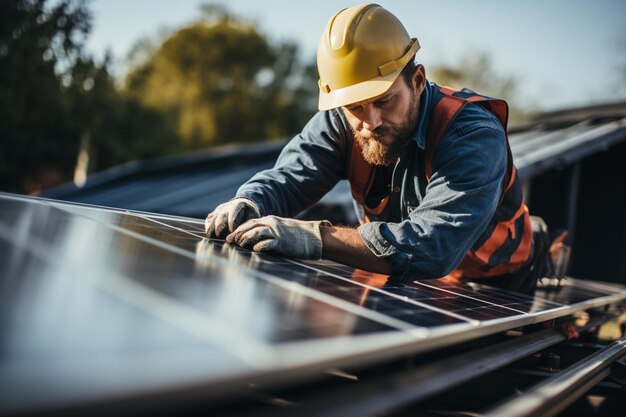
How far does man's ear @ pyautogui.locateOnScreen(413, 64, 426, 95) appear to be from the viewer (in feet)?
8.52

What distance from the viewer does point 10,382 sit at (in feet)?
2.00

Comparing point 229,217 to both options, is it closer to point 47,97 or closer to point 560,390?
point 560,390

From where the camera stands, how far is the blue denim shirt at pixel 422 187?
2.12 m

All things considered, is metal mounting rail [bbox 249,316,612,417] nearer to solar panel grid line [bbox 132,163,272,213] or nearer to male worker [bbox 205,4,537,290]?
male worker [bbox 205,4,537,290]

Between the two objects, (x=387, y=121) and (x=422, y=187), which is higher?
(x=387, y=121)

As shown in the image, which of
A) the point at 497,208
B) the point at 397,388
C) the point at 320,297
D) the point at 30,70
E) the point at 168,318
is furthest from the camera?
the point at 30,70

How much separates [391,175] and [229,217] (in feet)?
3.16

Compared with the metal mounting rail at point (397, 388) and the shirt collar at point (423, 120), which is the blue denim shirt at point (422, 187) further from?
the metal mounting rail at point (397, 388)

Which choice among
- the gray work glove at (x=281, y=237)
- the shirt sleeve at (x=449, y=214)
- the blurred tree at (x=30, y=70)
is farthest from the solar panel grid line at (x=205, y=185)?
the blurred tree at (x=30, y=70)

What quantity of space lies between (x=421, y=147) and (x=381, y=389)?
1633mm

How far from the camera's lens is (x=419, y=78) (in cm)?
263

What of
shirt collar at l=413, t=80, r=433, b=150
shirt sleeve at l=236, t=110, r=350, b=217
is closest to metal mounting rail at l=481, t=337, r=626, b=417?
shirt collar at l=413, t=80, r=433, b=150

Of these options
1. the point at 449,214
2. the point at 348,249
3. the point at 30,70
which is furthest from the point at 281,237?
the point at 30,70

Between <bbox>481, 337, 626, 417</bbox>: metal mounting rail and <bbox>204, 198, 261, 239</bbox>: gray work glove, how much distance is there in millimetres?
1340
